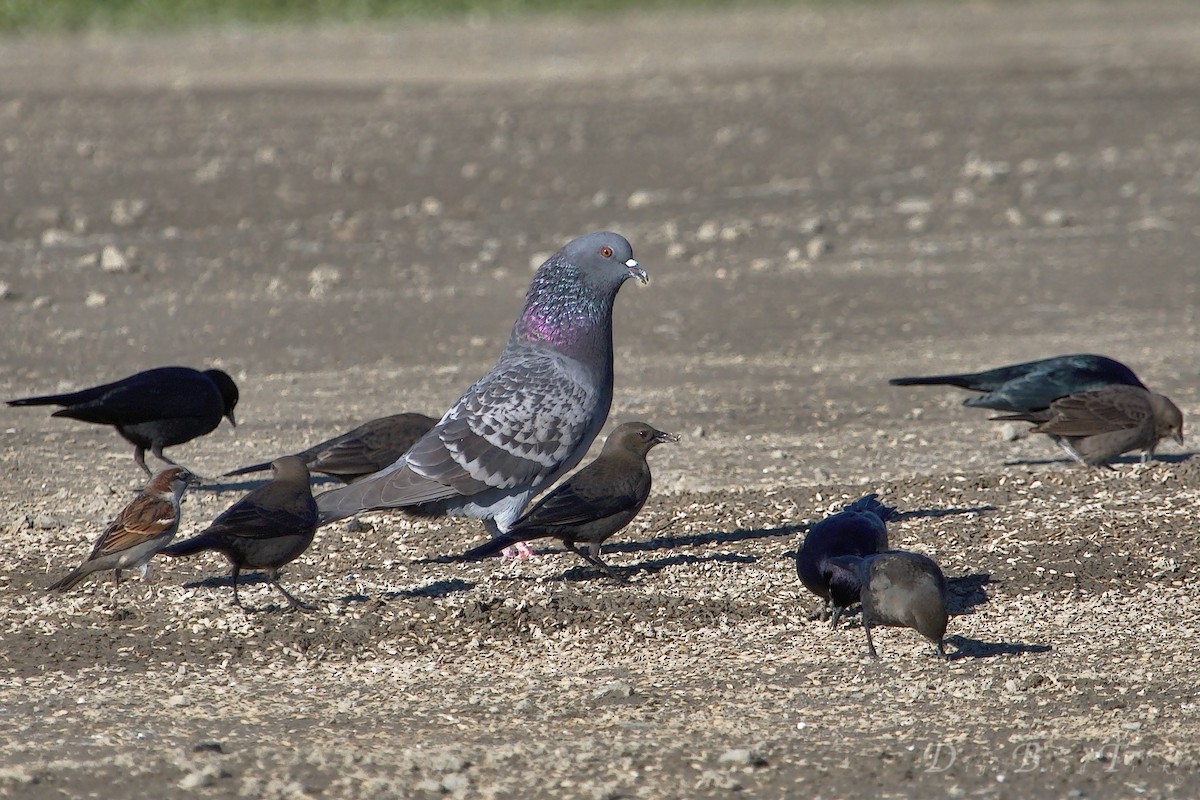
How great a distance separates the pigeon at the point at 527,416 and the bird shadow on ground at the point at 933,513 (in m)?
1.28

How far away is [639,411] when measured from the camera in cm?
975

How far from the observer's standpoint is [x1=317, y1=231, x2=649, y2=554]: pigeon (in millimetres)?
6926

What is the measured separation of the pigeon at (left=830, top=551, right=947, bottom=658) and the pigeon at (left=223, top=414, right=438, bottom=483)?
235 centimetres

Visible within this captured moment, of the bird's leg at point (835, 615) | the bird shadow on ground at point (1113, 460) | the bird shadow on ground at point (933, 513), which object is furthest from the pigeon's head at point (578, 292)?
the bird shadow on ground at point (1113, 460)

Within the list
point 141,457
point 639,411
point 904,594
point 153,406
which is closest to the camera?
point 904,594

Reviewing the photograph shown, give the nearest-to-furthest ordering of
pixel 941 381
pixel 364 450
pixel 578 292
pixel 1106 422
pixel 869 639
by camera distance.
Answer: pixel 869 639
pixel 578 292
pixel 364 450
pixel 1106 422
pixel 941 381

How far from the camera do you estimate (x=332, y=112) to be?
69.6ft

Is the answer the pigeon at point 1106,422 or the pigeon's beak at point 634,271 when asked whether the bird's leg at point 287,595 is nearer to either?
the pigeon's beak at point 634,271

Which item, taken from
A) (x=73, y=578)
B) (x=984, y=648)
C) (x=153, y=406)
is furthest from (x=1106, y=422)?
(x=73, y=578)

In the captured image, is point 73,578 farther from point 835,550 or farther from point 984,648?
point 984,648

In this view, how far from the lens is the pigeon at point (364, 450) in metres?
7.55

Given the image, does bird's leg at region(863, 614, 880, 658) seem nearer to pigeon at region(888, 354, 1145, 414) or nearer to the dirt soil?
the dirt soil

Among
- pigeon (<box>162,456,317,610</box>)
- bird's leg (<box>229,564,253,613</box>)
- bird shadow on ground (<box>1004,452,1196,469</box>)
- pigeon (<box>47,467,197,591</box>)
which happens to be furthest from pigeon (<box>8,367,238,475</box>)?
bird shadow on ground (<box>1004,452,1196,469</box>)

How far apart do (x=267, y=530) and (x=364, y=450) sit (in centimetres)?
135
